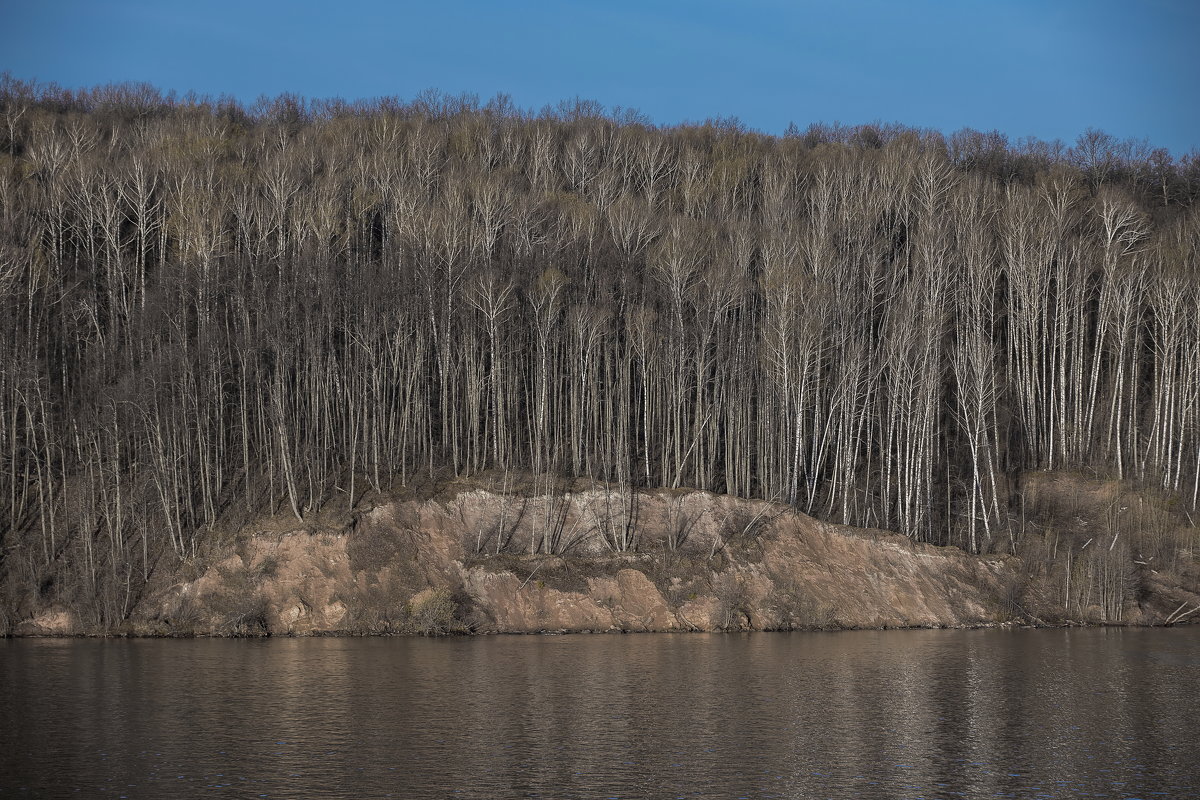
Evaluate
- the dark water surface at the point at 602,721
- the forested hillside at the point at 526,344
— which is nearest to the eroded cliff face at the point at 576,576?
the forested hillside at the point at 526,344

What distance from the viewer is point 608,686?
3819 cm

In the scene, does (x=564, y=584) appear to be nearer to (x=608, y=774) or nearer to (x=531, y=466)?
(x=531, y=466)

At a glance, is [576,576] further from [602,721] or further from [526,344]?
[602,721]

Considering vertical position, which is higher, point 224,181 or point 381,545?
point 224,181

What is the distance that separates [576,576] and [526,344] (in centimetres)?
1839

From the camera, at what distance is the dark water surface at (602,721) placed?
2612cm

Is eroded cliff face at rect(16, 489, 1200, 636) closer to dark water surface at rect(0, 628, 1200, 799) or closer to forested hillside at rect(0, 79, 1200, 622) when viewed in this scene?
forested hillside at rect(0, 79, 1200, 622)

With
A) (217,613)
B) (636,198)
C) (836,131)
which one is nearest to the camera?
(217,613)

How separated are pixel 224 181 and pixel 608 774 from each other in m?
57.0

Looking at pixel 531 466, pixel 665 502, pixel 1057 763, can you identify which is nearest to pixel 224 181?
pixel 531 466

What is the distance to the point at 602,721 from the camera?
107 ft

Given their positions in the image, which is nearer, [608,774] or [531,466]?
[608,774]

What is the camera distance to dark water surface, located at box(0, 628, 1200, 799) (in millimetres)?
26125

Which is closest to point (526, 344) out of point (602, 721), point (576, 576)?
point (576, 576)
